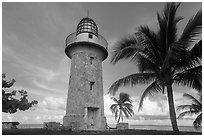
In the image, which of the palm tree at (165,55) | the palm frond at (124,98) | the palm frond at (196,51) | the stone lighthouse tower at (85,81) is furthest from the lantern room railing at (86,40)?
the palm frond at (124,98)

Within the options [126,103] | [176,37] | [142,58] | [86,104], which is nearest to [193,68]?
[176,37]

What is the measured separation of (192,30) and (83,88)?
8.66 m

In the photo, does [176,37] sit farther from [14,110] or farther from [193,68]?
[14,110]

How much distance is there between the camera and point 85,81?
14734 millimetres

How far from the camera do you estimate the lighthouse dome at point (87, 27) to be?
55.6ft

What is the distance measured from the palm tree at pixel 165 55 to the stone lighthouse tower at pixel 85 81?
4.72 meters

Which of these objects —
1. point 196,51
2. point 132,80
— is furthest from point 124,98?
point 196,51

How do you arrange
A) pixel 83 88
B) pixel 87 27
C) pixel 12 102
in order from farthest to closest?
pixel 87 27 < pixel 83 88 < pixel 12 102

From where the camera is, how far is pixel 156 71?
9.84 meters

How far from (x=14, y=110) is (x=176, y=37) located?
7979 mm

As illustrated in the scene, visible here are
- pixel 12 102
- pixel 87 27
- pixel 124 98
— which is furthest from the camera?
pixel 124 98

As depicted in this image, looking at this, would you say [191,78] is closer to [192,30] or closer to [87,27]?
[192,30]

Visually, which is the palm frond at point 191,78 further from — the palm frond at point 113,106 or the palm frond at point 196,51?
the palm frond at point 113,106

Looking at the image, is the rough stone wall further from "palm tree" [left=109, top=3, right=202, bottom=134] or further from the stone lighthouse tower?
"palm tree" [left=109, top=3, right=202, bottom=134]
